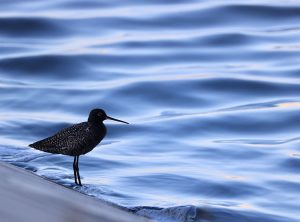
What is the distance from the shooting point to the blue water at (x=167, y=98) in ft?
30.4

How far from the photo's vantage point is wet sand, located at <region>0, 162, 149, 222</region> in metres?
4.96

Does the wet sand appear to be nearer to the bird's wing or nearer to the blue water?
the blue water

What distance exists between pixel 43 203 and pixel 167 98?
911 cm

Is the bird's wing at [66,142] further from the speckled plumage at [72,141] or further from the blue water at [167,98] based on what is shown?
the blue water at [167,98]

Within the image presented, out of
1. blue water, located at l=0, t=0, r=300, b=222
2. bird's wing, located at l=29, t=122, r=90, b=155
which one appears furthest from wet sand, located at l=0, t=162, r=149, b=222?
bird's wing, located at l=29, t=122, r=90, b=155

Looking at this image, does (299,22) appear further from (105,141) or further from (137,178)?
(137,178)

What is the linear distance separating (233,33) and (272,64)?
6.32 feet

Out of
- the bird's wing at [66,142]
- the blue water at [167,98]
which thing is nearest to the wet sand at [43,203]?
the blue water at [167,98]

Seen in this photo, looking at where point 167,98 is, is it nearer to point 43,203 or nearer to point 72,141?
point 72,141

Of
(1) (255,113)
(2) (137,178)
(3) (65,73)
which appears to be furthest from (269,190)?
(3) (65,73)

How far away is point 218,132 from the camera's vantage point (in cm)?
1219

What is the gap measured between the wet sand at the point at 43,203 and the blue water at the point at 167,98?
191 centimetres

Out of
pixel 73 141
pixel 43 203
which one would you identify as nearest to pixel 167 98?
pixel 73 141

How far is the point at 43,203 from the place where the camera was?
205 inches
